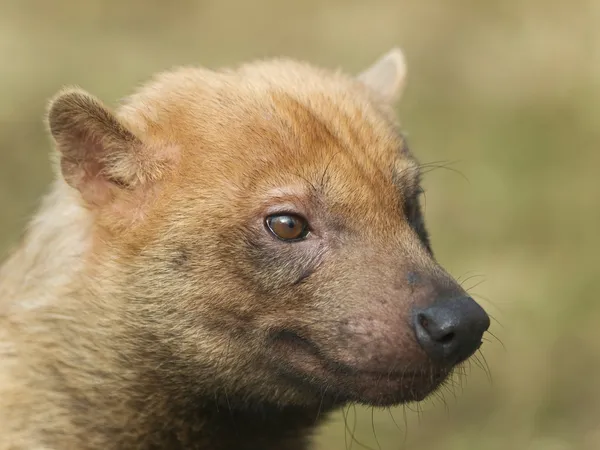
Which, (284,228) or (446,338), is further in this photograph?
(284,228)

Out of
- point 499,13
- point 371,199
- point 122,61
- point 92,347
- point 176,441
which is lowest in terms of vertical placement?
point 176,441

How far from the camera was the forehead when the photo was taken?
504cm

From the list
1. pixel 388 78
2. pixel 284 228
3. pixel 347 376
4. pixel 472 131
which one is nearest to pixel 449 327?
pixel 347 376

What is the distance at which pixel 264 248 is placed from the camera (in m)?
4.93

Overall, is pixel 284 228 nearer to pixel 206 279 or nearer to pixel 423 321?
pixel 206 279

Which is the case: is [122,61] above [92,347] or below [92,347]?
above

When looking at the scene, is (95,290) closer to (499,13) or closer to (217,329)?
(217,329)

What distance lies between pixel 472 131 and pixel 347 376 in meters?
7.55

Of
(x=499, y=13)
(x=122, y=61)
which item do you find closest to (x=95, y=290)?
(x=122, y=61)

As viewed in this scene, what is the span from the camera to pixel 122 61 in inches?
511

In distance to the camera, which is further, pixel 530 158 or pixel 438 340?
pixel 530 158

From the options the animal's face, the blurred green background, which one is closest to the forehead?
the animal's face

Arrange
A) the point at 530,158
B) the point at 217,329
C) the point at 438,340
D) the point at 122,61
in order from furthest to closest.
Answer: the point at 122,61 < the point at 530,158 < the point at 217,329 < the point at 438,340

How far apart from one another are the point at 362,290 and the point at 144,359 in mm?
1157
